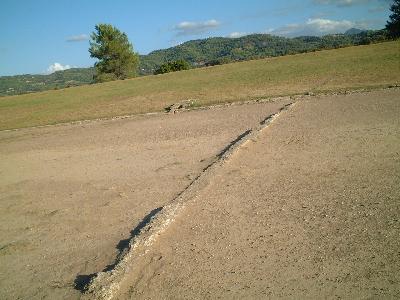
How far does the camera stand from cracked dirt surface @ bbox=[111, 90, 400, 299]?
4.37 m

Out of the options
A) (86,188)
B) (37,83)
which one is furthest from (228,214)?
(37,83)

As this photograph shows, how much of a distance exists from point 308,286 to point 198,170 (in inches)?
187

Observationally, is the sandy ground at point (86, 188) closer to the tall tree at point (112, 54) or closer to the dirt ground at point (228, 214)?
the dirt ground at point (228, 214)

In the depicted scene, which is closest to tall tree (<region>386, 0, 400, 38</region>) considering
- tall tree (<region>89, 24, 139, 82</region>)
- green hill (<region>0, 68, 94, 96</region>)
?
tall tree (<region>89, 24, 139, 82</region>)

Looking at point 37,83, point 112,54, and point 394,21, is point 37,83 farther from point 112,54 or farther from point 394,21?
point 394,21

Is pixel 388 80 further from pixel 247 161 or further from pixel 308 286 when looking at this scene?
pixel 308 286

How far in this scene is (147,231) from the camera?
584 cm

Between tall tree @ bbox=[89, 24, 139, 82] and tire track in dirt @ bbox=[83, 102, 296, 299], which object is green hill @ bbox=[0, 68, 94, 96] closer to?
tall tree @ bbox=[89, 24, 139, 82]

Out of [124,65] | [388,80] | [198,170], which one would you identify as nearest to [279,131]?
[198,170]

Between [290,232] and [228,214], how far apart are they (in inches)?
47.2

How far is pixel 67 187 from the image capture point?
8867 millimetres

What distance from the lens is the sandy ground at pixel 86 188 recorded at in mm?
5371

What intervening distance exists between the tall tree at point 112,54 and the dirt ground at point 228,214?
53.1 meters

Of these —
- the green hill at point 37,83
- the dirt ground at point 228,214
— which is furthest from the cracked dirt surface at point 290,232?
the green hill at point 37,83
